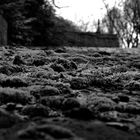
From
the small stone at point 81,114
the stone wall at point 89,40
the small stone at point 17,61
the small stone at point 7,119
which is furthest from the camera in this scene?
the stone wall at point 89,40

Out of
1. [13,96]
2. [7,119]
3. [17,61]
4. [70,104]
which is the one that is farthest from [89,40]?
[7,119]

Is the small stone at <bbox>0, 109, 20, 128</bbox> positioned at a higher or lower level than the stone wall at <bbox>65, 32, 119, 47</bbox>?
lower

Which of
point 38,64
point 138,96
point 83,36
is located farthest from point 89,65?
point 83,36

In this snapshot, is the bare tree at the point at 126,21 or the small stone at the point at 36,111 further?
the bare tree at the point at 126,21

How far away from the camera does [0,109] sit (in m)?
3.71

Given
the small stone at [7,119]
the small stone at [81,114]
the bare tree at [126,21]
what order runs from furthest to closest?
the bare tree at [126,21], the small stone at [81,114], the small stone at [7,119]

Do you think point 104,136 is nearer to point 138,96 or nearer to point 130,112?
point 130,112

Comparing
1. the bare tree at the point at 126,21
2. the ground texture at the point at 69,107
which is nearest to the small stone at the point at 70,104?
the ground texture at the point at 69,107

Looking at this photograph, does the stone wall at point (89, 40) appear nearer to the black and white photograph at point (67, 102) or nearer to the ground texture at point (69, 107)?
the black and white photograph at point (67, 102)

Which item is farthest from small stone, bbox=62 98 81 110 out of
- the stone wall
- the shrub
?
the stone wall

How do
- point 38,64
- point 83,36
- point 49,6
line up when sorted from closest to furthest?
point 38,64 < point 49,6 < point 83,36

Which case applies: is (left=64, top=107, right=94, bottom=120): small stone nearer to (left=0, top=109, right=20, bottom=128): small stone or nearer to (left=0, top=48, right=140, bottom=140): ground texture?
(left=0, top=48, right=140, bottom=140): ground texture

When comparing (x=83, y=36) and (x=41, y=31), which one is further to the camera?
(x=83, y=36)

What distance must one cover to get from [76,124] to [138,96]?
1.90 metres
